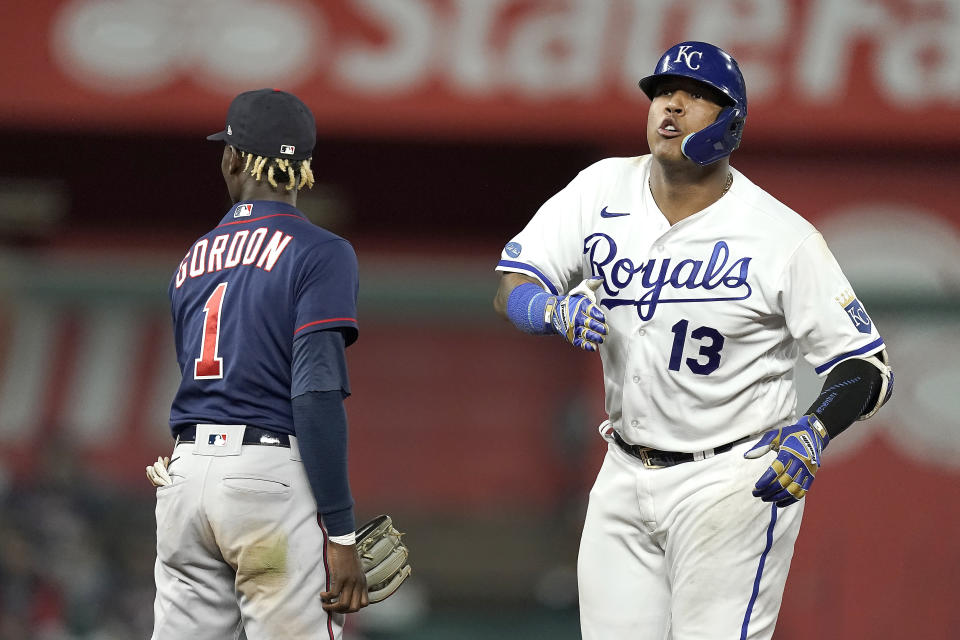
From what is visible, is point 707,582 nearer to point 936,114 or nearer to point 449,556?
point 449,556

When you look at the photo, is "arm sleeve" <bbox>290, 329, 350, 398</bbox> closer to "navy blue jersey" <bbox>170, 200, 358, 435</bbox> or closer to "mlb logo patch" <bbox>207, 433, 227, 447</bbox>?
"navy blue jersey" <bbox>170, 200, 358, 435</bbox>

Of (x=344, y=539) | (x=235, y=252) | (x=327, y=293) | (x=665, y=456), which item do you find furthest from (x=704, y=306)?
(x=235, y=252)

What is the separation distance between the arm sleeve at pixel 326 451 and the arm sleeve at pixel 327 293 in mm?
154

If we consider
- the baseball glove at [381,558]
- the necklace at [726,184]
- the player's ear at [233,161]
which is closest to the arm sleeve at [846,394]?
the necklace at [726,184]

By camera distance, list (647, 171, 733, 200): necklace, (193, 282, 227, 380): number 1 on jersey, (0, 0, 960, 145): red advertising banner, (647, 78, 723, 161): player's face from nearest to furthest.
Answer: (193, 282, 227, 380): number 1 on jersey
(647, 78, 723, 161): player's face
(647, 171, 733, 200): necklace
(0, 0, 960, 145): red advertising banner

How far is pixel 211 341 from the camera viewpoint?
2.96 meters

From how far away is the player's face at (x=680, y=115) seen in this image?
121 inches

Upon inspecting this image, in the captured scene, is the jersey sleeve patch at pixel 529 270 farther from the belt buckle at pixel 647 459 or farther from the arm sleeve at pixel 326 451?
the arm sleeve at pixel 326 451

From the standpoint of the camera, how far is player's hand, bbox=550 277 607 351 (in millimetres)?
2824

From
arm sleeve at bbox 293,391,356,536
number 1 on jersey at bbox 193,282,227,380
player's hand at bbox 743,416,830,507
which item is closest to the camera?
player's hand at bbox 743,416,830,507

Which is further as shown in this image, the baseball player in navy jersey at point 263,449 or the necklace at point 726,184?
the necklace at point 726,184

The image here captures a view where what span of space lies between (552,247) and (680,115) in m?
0.45

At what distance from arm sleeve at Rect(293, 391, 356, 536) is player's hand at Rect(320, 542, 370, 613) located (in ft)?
0.15

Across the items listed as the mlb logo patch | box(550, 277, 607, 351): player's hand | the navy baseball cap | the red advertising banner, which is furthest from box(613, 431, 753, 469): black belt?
the red advertising banner
